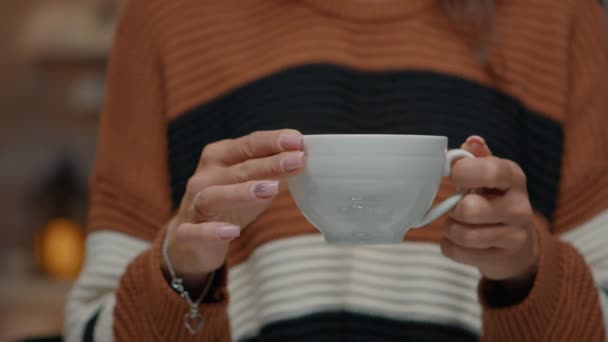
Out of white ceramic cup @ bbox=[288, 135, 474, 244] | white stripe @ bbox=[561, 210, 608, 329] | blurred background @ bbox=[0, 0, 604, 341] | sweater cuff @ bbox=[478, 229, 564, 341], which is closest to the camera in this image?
white ceramic cup @ bbox=[288, 135, 474, 244]

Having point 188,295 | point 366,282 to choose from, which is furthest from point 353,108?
point 188,295

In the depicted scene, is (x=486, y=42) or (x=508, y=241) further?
(x=486, y=42)

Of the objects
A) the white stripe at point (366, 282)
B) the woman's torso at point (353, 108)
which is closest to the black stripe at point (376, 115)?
the woman's torso at point (353, 108)

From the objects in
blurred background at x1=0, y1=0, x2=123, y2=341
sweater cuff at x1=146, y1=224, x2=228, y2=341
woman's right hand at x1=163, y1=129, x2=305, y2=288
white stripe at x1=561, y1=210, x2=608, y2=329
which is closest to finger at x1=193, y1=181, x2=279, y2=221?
woman's right hand at x1=163, y1=129, x2=305, y2=288

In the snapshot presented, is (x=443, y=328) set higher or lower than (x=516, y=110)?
lower

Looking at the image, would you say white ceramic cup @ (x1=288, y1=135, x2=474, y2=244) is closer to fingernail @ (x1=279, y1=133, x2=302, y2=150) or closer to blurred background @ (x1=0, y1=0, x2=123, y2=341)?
fingernail @ (x1=279, y1=133, x2=302, y2=150)

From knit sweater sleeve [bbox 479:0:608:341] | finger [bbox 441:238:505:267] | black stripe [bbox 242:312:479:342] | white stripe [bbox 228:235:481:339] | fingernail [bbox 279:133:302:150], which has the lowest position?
black stripe [bbox 242:312:479:342]

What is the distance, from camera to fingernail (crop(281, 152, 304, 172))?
18.6 inches

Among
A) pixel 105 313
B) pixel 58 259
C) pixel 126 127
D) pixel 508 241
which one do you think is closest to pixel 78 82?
pixel 58 259

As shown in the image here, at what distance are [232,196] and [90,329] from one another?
0.30m

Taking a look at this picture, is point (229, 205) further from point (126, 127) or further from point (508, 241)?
point (126, 127)

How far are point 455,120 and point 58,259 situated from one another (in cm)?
149

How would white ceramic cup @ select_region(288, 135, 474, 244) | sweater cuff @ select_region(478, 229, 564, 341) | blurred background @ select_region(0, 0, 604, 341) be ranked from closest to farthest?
white ceramic cup @ select_region(288, 135, 474, 244)
sweater cuff @ select_region(478, 229, 564, 341)
blurred background @ select_region(0, 0, 604, 341)

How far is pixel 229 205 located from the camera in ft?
1.69
